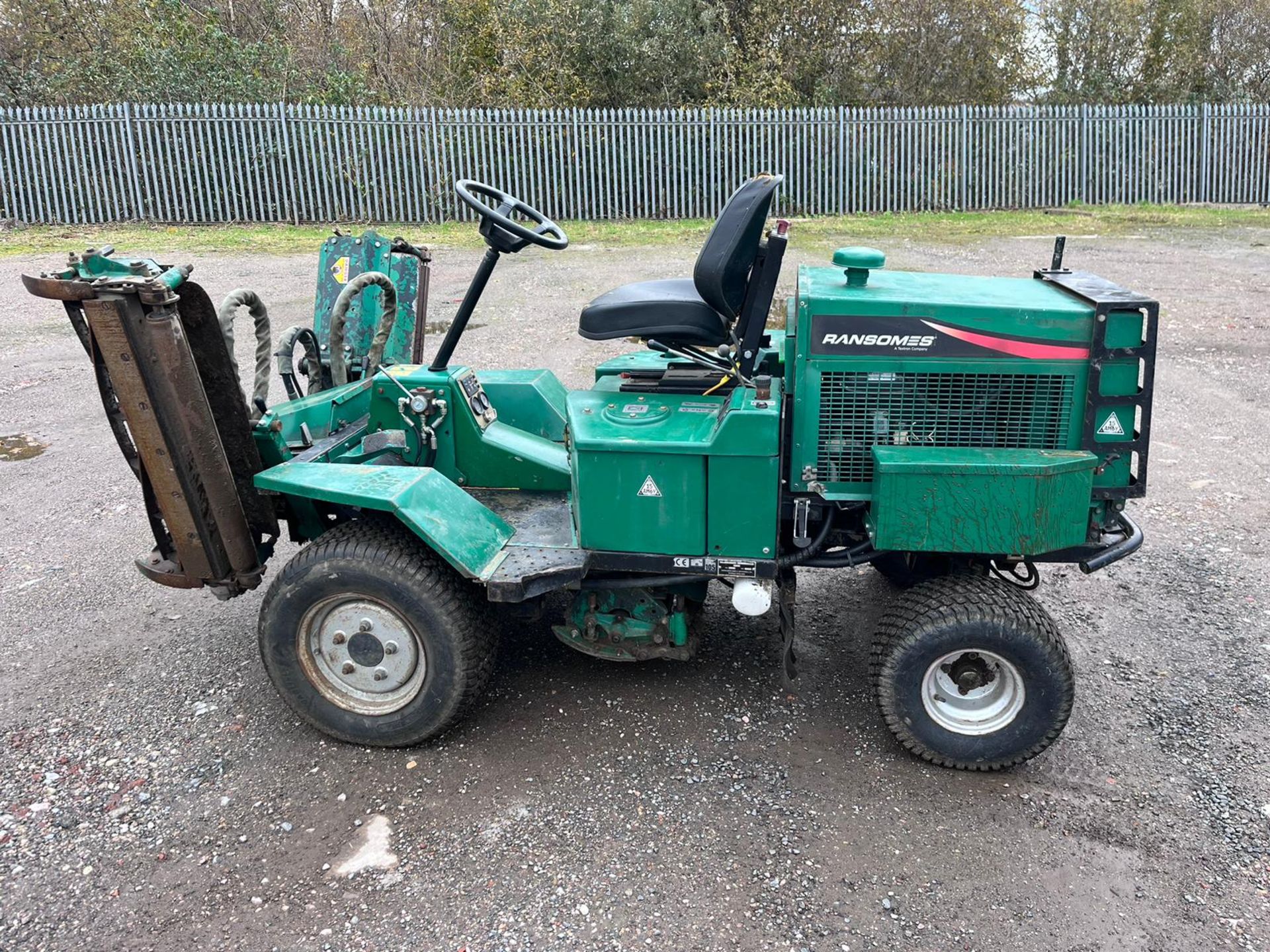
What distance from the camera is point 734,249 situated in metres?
3.47

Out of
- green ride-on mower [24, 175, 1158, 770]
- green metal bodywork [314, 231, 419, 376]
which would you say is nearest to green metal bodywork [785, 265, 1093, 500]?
green ride-on mower [24, 175, 1158, 770]

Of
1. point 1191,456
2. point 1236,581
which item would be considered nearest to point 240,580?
point 1236,581

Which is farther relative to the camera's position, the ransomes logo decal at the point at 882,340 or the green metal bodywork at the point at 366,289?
the green metal bodywork at the point at 366,289

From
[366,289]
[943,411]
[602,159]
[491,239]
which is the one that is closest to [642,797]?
[943,411]

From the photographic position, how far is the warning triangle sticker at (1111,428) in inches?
130

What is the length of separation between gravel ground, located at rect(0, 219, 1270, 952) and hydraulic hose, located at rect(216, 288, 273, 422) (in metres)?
1.10

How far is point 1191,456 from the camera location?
6.35 meters

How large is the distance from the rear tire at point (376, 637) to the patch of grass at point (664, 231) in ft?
33.8

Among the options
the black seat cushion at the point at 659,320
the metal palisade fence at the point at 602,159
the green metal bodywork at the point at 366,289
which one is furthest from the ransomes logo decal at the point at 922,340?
the metal palisade fence at the point at 602,159

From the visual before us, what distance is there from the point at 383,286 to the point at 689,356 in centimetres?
135

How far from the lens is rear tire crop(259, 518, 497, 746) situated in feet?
11.2

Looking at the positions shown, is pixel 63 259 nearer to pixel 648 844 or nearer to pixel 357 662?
pixel 357 662

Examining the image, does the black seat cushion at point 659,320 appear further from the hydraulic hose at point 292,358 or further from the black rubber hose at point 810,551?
the hydraulic hose at point 292,358

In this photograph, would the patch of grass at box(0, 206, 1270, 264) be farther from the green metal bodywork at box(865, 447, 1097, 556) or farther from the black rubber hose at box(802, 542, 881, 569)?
the green metal bodywork at box(865, 447, 1097, 556)
